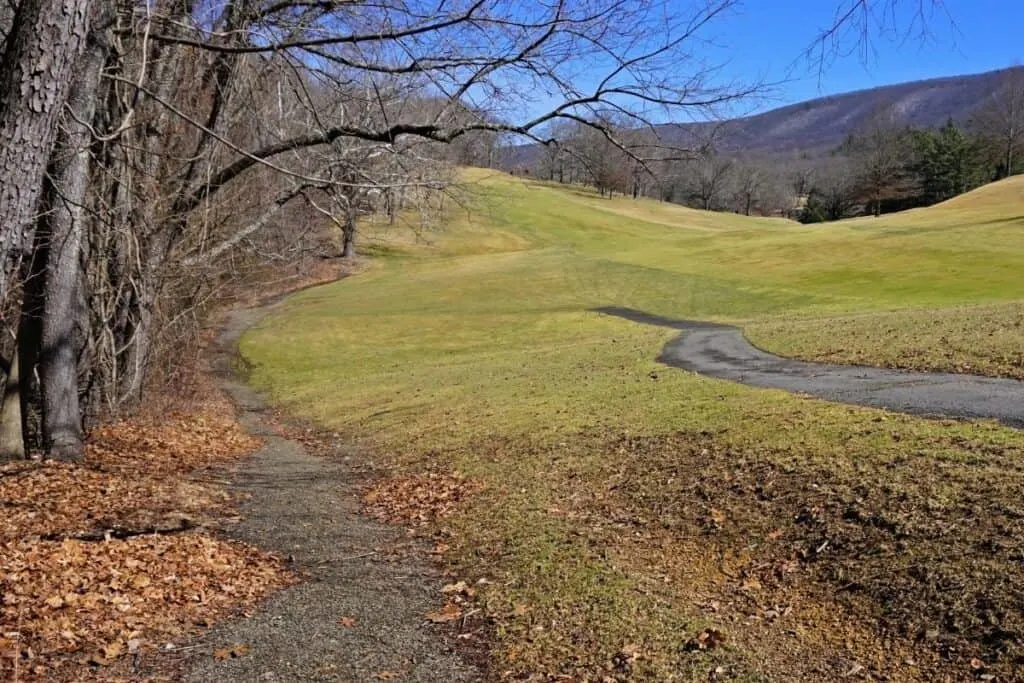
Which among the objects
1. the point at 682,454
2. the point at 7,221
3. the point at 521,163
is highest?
the point at 521,163

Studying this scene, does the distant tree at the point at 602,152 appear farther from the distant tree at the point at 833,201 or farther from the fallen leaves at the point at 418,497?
the distant tree at the point at 833,201

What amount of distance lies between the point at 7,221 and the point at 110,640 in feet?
10.1

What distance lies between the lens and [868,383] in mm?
12758

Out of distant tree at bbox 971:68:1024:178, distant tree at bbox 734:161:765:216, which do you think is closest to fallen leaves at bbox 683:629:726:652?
distant tree at bbox 971:68:1024:178

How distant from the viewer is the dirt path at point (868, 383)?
32.7 ft

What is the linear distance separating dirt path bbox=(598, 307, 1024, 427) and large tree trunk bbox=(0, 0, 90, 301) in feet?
31.6

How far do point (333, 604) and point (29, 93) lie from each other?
14.2ft

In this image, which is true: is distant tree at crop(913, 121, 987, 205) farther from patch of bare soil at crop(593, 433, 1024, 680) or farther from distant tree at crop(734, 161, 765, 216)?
patch of bare soil at crop(593, 433, 1024, 680)

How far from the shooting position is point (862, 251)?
44625mm

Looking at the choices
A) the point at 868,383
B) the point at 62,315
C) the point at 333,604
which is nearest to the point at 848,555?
the point at 333,604

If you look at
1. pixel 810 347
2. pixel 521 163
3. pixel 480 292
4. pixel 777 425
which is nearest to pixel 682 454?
pixel 777 425

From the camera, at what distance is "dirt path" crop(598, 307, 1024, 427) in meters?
9.98

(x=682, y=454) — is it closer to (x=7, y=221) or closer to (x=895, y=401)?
(x=895, y=401)

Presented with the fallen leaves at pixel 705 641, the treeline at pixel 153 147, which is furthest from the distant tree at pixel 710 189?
the fallen leaves at pixel 705 641
